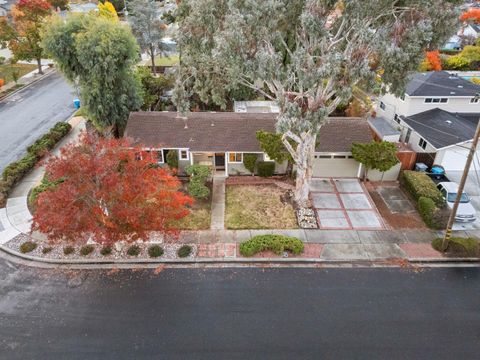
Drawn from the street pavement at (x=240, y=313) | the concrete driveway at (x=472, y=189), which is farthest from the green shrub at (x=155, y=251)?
the concrete driveway at (x=472, y=189)

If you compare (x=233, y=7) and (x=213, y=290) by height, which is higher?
(x=233, y=7)

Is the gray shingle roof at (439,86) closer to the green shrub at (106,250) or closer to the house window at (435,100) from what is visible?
the house window at (435,100)

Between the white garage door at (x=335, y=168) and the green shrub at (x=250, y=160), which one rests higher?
the green shrub at (x=250, y=160)

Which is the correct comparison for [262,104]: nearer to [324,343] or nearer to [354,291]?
[354,291]

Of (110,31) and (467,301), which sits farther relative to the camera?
(110,31)

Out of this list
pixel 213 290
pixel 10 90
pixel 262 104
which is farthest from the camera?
pixel 10 90

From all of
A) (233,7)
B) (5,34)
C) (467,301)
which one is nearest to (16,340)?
(233,7)
